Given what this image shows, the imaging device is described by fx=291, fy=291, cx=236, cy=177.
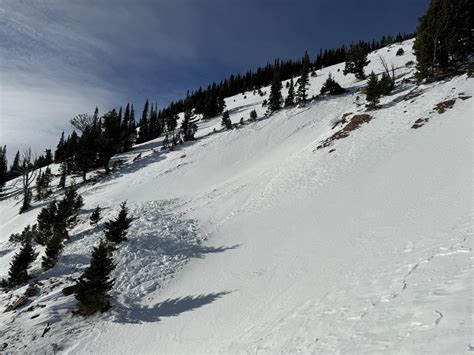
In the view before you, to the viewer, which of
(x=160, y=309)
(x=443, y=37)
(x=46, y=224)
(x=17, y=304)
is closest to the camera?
(x=160, y=309)

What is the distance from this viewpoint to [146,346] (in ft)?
36.4

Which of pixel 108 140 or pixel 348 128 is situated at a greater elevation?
pixel 108 140

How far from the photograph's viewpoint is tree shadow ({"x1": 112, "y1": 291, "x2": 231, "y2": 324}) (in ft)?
41.8

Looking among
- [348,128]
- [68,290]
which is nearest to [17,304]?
[68,290]

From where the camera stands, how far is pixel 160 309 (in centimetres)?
1325

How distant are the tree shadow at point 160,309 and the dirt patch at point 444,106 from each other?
81.9ft

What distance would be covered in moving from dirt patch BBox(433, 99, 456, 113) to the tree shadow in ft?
81.9

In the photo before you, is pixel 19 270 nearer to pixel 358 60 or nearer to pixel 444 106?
pixel 444 106

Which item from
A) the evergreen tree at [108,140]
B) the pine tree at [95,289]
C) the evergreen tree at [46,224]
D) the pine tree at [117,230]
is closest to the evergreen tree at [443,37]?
the pine tree at [117,230]

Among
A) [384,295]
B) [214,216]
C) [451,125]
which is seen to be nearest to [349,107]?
[451,125]

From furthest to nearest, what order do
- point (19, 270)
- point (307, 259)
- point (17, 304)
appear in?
point (19, 270), point (17, 304), point (307, 259)

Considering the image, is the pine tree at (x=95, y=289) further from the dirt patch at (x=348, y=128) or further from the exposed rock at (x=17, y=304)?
the dirt patch at (x=348, y=128)

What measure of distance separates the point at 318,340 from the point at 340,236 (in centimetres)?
799

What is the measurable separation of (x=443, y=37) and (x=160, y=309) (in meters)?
45.4
